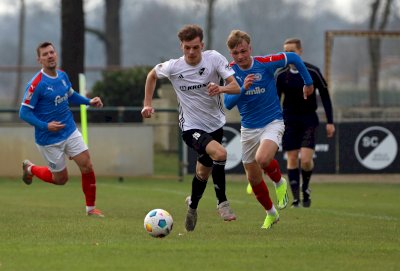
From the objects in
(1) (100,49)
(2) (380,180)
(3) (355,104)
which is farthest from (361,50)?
(2) (380,180)

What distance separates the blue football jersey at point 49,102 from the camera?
43.3ft

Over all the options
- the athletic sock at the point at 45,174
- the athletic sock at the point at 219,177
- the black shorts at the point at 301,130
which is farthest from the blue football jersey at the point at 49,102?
the black shorts at the point at 301,130

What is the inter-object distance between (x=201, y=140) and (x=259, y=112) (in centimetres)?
98

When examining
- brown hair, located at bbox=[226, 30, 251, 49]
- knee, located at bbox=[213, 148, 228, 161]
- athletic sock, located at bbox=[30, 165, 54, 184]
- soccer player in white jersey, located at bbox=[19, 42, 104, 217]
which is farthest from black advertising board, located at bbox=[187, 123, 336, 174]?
knee, located at bbox=[213, 148, 228, 161]

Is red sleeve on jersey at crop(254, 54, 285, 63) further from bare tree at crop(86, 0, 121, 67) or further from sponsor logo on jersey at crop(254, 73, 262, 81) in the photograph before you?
bare tree at crop(86, 0, 121, 67)

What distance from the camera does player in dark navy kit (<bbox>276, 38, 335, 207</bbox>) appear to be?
15.1 meters

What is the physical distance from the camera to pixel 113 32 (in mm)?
45125

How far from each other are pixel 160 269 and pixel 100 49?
91.4 meters

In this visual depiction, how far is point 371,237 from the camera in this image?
10.9 m

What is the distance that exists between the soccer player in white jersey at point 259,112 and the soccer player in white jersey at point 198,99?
0.23m

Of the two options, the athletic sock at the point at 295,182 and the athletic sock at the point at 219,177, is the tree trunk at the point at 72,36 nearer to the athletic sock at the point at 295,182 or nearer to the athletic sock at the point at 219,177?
the athletic sock at the point at 295,182

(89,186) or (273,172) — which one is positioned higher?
(273,172)

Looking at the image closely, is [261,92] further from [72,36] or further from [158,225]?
[72,36]

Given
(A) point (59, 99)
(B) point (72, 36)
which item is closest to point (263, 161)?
(A) point (59, 99)
